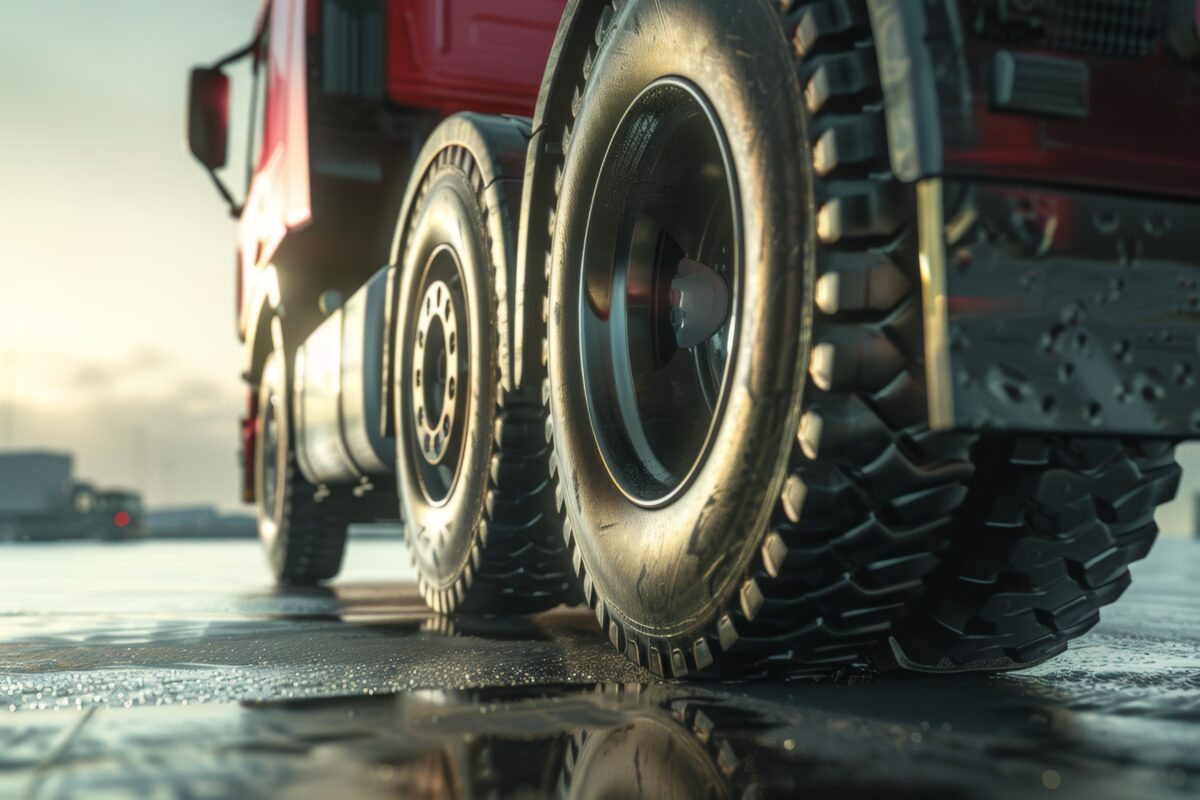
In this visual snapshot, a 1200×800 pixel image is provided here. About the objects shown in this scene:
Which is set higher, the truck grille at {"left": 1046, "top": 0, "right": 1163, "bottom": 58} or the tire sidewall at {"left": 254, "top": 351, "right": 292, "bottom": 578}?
the truck grille at {"left": 1046, "top": 0, "right": 1163, "bottom": 58}

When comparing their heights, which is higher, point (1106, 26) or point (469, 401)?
point (1106, 26)

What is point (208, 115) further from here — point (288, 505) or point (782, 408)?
point (782, 408)

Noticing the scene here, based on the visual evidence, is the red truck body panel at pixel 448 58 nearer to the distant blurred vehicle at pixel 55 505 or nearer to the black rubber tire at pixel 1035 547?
the black rubber tire at pixel 1035 547

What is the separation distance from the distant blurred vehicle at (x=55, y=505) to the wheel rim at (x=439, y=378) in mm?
22881

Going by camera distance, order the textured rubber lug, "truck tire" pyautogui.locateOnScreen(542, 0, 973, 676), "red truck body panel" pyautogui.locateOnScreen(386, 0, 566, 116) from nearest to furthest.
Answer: "truck tire" pyautogui.locateOnScreen(542, 0, 973, 676) < "red truck body panel" pyautogui.locateOnScreen(386, 0, 566, 116) < the textured rubber lug

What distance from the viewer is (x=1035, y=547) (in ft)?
5.49

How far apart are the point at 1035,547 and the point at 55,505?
2893 centimetres

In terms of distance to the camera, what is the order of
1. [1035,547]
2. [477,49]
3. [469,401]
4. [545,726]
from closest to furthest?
[545,726] < [1035,547] < [469,401] < [477,49]

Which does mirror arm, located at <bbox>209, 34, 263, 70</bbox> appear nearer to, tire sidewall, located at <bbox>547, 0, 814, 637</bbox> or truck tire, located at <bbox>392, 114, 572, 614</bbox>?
truck tire, located at <bbox>392, 114, 572, 614</bbox>

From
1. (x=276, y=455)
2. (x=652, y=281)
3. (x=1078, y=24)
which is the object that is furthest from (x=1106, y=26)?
(x=276, y=455)

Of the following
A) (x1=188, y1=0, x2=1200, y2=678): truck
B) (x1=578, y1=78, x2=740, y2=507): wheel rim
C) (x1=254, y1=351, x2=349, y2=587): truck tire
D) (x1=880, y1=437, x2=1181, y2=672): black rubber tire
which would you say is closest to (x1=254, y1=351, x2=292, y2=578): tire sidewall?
(x1=254, y1=351, x2=349, y2=587): truck tire

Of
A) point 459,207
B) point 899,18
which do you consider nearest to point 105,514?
point 459,207

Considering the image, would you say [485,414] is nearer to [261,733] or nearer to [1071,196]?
Result: [261,733]

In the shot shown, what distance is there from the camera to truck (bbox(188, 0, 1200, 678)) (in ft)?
4.57
